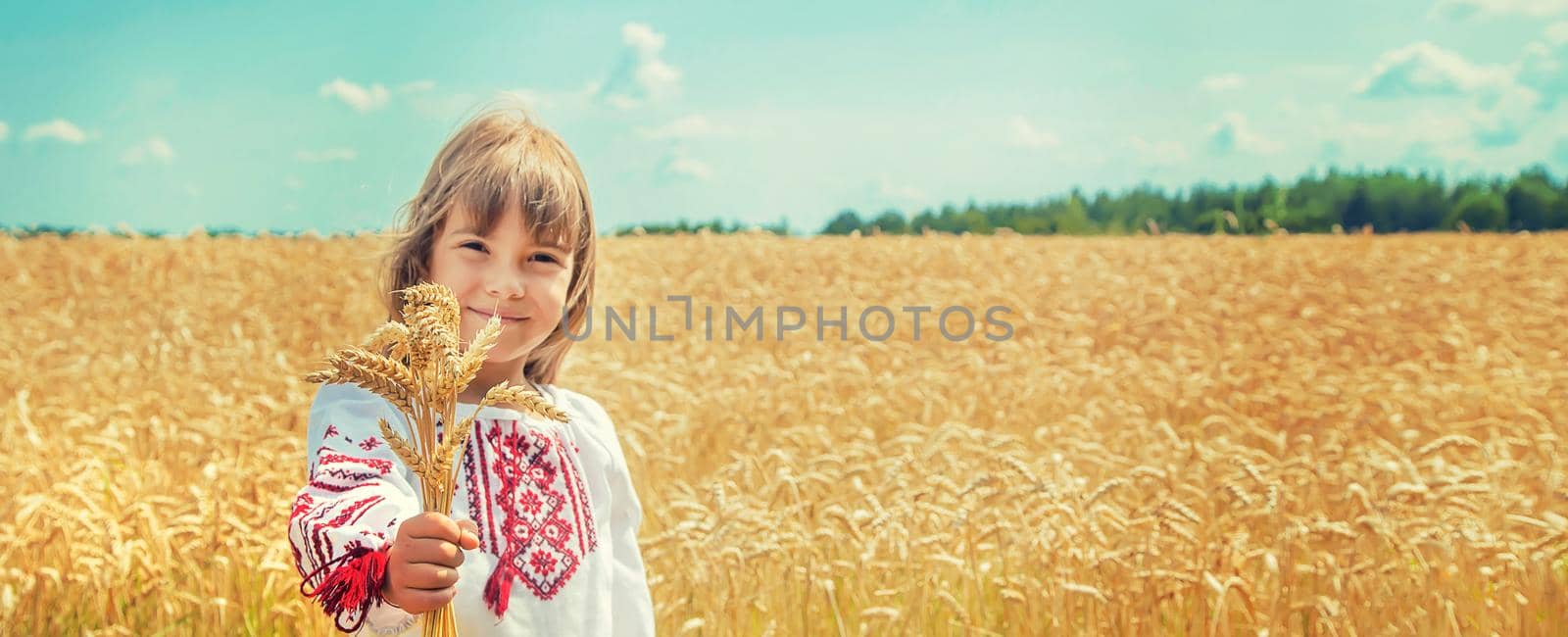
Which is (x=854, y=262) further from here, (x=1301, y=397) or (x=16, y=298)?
(x=16, y=298)

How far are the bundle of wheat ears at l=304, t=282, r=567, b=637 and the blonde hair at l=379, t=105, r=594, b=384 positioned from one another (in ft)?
2.33

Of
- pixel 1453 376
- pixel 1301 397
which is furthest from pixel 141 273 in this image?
pixel 1453 376

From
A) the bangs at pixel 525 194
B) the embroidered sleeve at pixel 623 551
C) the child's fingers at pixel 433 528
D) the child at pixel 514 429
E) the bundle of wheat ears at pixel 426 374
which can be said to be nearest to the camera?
the bundle of wheat ears at pixel 426 374

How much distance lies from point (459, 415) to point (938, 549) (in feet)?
6.20

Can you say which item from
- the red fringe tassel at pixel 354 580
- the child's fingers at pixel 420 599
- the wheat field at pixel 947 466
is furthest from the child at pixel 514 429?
the wheat field at pixel 947 466

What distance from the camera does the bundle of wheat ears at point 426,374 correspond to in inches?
46.6

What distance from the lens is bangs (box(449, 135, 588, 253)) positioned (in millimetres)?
1934

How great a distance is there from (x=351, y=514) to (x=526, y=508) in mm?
487

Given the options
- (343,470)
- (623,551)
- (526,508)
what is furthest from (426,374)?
(623,551)

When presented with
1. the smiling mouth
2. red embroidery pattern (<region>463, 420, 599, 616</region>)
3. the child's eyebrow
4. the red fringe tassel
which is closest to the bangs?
the child's eyebrow

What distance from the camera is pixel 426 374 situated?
121 cm

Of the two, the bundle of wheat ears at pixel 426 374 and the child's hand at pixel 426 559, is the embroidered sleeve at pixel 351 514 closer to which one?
the child's hand at pixel 426 559

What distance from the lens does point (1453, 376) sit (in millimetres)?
7969

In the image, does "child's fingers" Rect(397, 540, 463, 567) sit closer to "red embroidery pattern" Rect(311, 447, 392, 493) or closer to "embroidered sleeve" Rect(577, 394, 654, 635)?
"red embroidery pattern" Rect(311, 447, 392, 493)
